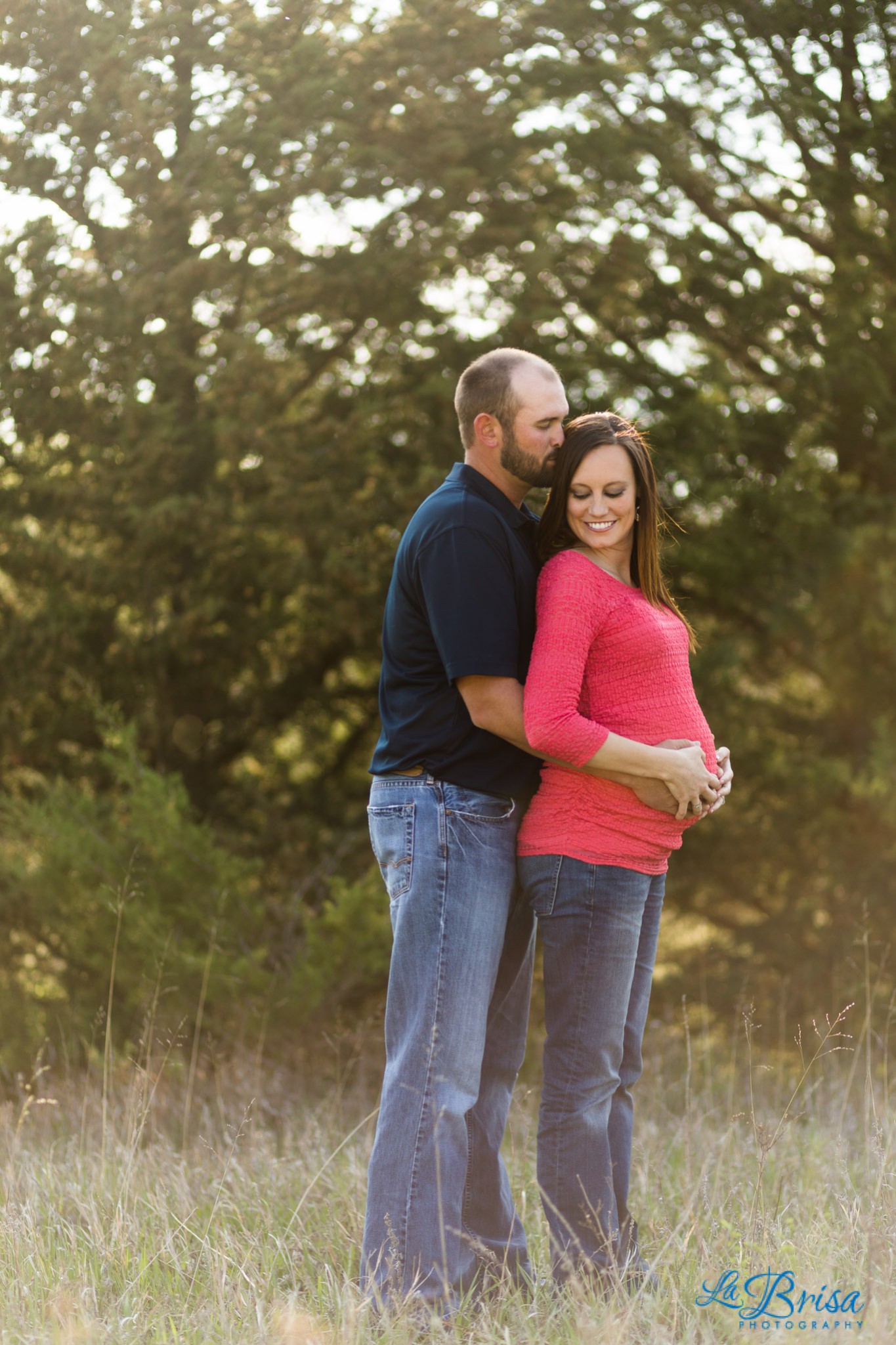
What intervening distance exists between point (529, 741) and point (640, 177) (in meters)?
3.92

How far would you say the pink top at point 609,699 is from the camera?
2.55 metres

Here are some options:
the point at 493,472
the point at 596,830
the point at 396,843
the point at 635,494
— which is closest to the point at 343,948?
the point at 396,843

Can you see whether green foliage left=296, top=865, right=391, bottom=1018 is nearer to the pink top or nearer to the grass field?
the grass field

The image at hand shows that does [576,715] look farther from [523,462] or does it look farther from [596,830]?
[523,462]

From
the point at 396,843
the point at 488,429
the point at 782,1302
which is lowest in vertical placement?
the point at 782,1302

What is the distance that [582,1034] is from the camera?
260 cm

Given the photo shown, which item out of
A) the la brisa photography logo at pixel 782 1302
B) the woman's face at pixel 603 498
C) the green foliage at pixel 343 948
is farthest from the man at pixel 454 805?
the green foliage at pixel 343 948

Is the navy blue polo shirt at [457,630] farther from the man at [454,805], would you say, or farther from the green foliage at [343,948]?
the green foliage at [343,948]


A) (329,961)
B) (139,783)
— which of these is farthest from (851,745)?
(139,783)

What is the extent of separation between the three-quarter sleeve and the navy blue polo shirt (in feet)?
0.23

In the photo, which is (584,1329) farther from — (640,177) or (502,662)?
(640,177)

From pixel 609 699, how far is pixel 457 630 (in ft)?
1.29

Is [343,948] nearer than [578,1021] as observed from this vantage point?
No

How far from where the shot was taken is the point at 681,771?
2.52 meters
